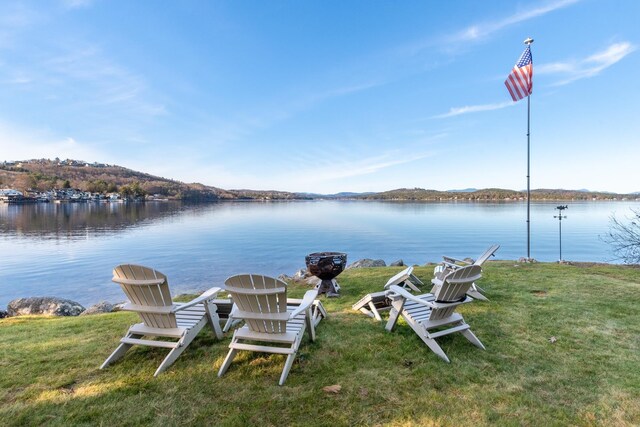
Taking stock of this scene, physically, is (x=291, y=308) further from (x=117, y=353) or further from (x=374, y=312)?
(x=117, y=353)

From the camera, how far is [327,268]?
6.56 metres

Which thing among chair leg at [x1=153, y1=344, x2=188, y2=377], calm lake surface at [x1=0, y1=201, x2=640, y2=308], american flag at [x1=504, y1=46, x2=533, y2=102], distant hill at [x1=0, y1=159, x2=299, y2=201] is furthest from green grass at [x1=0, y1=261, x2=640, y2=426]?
distant hill at [x1=0, y1=159, x2=299, y2=201]

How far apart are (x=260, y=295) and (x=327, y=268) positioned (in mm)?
3505

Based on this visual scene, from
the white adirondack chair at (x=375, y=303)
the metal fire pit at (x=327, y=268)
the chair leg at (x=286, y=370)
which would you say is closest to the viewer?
the chair leg at (x=286, y=370)

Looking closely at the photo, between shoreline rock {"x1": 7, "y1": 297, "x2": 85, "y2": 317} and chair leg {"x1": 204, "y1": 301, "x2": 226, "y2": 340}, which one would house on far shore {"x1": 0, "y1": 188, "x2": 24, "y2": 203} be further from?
chair leg {"x1": 204, "y1": 301, "x2": 226, "y2": 340}

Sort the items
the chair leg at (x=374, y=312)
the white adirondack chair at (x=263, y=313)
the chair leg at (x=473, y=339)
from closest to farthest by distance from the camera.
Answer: the white adirondack chair at (x=263, y=313)
the chair leg at (x=473, y=339)
the chair leg at (x=374, y=312)

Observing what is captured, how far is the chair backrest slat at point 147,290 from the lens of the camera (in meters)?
3.29

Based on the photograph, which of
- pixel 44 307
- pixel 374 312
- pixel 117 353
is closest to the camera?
pixel 117 353

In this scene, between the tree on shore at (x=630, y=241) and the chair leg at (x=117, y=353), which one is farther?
the tree on shore at (x=630, y=241)

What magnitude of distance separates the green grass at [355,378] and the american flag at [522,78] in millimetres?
7466

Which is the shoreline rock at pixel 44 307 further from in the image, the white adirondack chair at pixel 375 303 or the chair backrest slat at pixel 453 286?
the chair backrest slat at pixel 453 286

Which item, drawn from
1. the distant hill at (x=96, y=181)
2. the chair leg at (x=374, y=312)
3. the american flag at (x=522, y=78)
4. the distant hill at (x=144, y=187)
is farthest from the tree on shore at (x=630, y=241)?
the distant hill at (x=96, y=181)

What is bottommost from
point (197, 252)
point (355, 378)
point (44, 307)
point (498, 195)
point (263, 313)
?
point (197, 252)

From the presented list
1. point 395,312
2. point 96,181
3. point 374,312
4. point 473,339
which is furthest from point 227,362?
point 96,181
